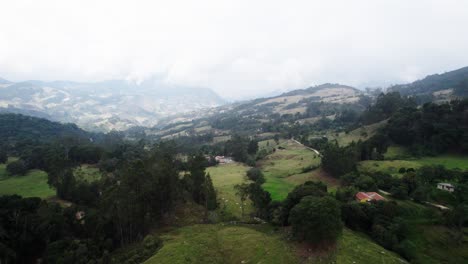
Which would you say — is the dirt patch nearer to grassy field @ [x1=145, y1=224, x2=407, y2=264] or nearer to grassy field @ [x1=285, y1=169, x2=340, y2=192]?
grassy field @ [x1=285, y1=169, x2=340, y2=192]

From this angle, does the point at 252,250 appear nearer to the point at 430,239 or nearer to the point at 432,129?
the point at 430,239

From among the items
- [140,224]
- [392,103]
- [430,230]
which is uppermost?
[392,103]

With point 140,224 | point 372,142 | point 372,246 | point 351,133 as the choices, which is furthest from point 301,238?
point 351,133

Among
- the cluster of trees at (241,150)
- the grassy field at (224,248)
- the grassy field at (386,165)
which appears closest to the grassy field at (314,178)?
the grassy field at (386,165)

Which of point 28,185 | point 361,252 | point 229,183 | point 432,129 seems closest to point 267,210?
point 361,252

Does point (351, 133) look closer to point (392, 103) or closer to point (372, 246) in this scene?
point (392, 103)

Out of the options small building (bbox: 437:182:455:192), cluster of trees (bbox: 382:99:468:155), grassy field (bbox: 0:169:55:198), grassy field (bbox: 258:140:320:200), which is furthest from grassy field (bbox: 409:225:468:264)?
grassy field (bbox: 0:169:55:198)
